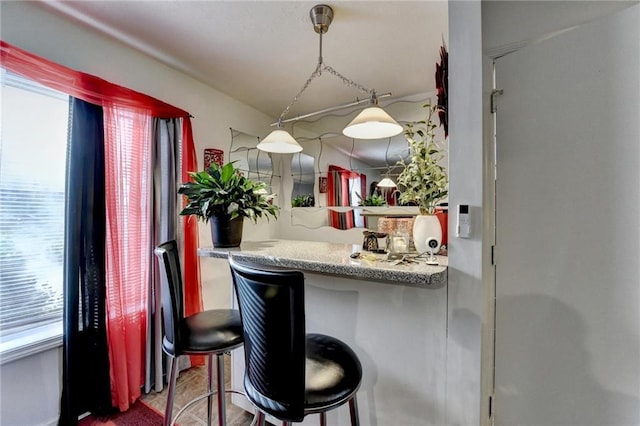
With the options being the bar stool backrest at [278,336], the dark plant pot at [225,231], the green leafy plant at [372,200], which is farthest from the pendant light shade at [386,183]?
the bar stool backrest at [278,336]

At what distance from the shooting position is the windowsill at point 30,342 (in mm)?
1499

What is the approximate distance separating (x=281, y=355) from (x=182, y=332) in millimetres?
725

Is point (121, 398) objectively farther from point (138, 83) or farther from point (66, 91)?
point (138, 83)

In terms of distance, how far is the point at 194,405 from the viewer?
6.28ft

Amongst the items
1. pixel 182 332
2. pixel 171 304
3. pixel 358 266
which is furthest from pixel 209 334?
pixel 358 266

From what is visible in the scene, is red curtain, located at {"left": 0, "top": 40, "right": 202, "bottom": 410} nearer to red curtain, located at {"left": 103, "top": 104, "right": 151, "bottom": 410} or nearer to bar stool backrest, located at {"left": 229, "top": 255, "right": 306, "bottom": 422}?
red curtain, located at {"left": 103, "top": 104, "right": 151, "bottom": 410}

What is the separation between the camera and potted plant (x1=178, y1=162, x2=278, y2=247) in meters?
1.58

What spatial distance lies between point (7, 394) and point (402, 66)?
11.6 ft

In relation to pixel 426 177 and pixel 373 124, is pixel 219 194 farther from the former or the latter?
pixel 426 177

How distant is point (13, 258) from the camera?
62.4 inches

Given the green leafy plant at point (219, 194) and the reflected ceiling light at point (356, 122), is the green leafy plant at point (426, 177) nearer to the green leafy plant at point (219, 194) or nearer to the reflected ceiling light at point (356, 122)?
the reflected ceiling light at point (356, 122)

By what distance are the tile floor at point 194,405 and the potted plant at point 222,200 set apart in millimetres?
1162

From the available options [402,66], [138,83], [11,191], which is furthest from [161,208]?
[402,66]

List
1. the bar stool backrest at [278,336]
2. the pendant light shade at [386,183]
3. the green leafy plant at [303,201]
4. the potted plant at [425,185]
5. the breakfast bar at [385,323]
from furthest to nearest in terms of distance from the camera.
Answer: the green leafy plant at [303,201], the pendant light shade at [386,183], the potted plant at [425,185], the breakfast bar at [385,323], the bar stool backrest at [278,336]
